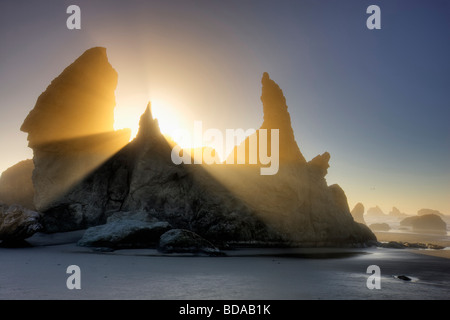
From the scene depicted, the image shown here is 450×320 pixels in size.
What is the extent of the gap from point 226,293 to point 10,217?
787 inches

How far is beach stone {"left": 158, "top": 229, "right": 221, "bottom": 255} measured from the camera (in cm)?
1781

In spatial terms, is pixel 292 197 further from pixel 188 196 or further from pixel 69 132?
pixel 69 132

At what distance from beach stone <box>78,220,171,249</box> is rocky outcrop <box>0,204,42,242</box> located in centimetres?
387

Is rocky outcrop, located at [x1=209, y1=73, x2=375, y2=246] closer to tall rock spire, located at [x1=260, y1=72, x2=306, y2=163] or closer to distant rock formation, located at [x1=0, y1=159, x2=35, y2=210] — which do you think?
tall rock spire, located at [x1=260, y1=72, x2=306, y2=163]

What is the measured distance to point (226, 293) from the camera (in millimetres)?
7203

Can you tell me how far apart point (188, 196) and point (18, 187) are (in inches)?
1378

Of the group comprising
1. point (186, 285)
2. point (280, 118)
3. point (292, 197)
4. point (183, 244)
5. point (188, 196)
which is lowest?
point (183, 244)

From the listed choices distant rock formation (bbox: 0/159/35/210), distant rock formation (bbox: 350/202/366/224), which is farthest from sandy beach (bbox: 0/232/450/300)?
distant rock formation (bbox: 350/202/366/224)

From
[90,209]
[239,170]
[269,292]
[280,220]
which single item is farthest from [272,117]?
[269,292]

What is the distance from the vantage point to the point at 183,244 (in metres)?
18.1

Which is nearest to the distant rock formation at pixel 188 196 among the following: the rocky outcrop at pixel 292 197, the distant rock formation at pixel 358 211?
the rocky outcrop at pixel 292 197

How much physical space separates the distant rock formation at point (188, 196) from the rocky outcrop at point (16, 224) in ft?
21.6

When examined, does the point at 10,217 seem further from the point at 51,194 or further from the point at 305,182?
the point at 305,182

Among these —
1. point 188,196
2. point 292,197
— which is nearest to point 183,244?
point 188,196
